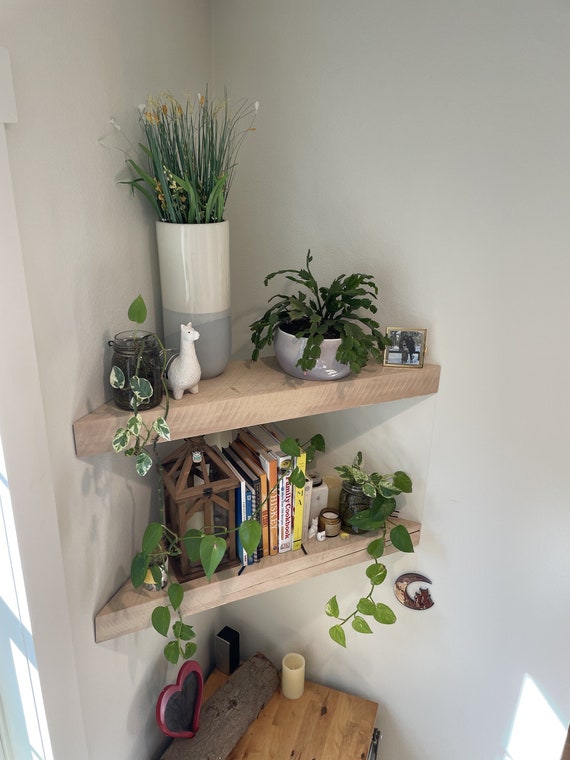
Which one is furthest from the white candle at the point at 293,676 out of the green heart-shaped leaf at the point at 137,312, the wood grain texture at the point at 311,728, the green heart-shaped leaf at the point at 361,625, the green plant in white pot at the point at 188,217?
the green heart-shaped leaf at the point at 137,312

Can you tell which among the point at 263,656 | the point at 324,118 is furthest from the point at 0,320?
the point at 263,656

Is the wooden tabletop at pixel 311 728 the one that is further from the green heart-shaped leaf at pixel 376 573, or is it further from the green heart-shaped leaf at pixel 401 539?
the green heart-shaped leaf at pixel 401 539

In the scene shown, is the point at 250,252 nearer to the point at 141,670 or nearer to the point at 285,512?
the point at 285,512

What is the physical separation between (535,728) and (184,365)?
127cm

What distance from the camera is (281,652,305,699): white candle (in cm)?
157

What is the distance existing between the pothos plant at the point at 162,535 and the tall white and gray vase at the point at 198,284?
0.14m

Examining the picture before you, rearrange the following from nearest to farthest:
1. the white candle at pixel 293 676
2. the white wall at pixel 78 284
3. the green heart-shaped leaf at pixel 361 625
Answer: the white wall at pixel 78 284, the green heart-shaped leaf at pixel 361 625, the white candle at pixel 293 676

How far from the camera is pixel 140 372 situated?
0.98m

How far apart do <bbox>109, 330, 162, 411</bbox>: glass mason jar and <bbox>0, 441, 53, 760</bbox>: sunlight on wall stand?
23 cm

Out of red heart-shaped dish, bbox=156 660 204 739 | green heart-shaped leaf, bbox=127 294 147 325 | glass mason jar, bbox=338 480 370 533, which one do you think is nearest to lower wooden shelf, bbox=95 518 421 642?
glass mason jar, bbox=338 480 370 533

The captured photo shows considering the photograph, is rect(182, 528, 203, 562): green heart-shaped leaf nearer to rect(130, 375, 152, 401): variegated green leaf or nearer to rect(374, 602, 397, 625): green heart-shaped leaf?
rect(130, 375, 152, 401): variegated green leaf

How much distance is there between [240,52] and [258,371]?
734 millimetres

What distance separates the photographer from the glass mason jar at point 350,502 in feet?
4.46

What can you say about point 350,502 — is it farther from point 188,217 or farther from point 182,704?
point 188,217
